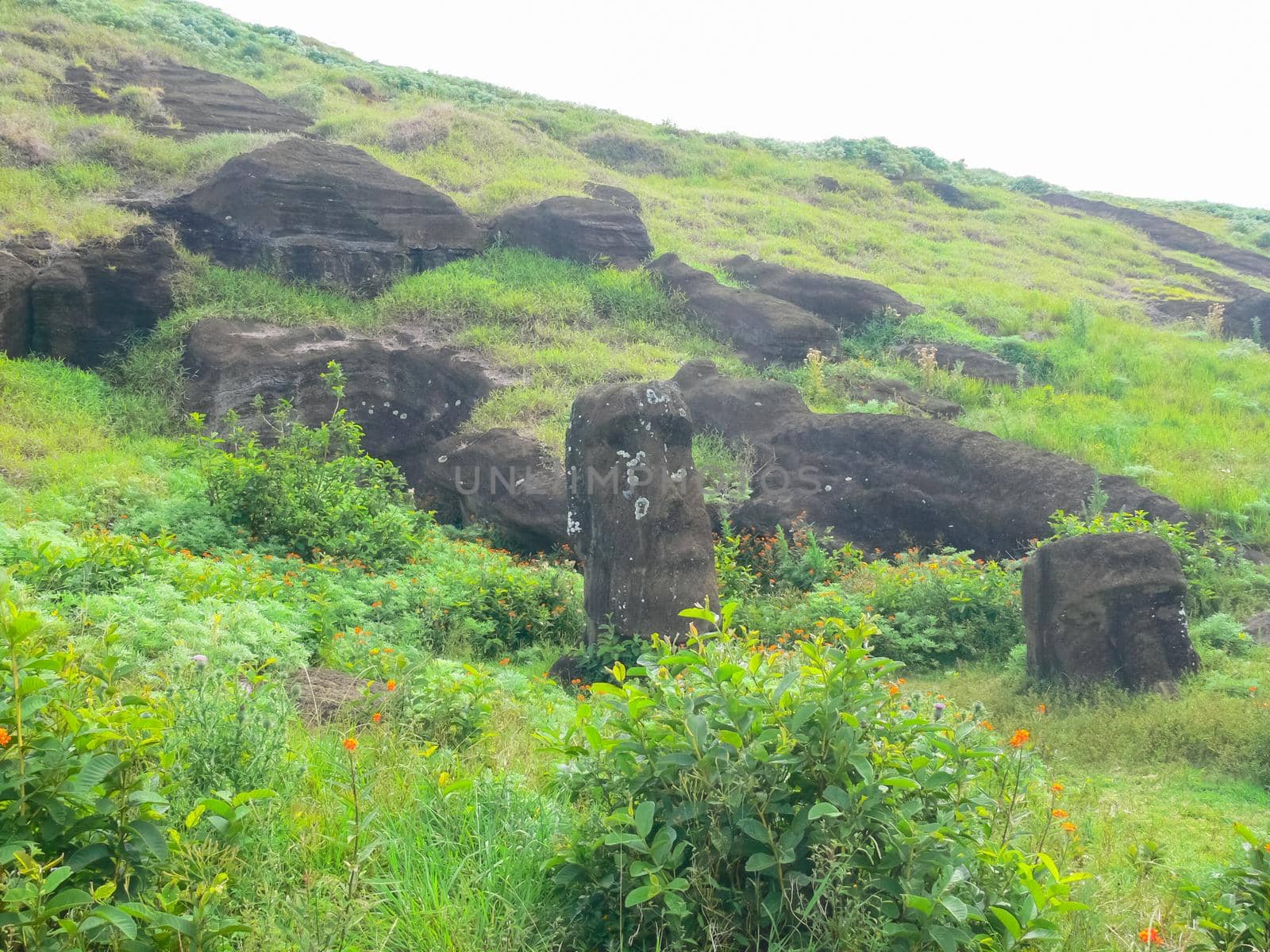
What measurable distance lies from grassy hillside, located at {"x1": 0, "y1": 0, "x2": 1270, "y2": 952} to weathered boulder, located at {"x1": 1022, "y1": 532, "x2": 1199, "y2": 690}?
261 mm

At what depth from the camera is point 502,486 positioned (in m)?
12.3

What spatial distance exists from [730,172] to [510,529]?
2303 cm

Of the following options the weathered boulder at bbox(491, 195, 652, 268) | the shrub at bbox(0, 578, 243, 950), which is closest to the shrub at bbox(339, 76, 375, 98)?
the weathered boulder at bbox(491, 195, 652, 268)

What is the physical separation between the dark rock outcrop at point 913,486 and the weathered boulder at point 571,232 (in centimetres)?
805

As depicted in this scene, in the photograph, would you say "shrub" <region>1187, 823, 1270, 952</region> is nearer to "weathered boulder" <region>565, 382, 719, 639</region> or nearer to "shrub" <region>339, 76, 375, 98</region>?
"weathered boulder" <region>565, 382, 719, 639</region>

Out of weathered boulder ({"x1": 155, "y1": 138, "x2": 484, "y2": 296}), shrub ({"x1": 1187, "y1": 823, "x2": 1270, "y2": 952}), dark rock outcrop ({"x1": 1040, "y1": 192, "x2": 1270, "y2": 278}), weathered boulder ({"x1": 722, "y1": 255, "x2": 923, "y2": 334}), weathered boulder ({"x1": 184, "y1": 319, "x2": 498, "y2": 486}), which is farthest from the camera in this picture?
dark rock outcrop ({"x1": 1040, "y1": 192, "x2": 1270, "y2": 278})

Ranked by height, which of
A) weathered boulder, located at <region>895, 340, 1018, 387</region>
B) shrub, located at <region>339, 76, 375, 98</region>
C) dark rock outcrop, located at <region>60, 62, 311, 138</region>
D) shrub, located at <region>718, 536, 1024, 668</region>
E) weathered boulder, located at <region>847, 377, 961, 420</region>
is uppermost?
shrub, located at <region>339, 76, 375, 98</region>

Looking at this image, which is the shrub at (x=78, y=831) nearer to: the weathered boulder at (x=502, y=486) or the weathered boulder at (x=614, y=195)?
the weathered boulder at (x=502, y=486)

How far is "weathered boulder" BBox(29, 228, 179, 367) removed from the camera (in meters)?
14.0

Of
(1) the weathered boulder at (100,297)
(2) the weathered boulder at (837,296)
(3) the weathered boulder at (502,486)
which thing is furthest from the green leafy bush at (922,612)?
(1) the weathered boulder at (100,297)

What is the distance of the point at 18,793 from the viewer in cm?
225

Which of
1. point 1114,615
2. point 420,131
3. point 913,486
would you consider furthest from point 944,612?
point 420,131

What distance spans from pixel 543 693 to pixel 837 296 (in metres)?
15.3

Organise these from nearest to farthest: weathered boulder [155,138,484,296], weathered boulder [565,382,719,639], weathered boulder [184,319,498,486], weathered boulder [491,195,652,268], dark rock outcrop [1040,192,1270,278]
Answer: weathered boulder [565,382,719,639] < weathered boulder [184,319,498,486] < weathered boulder [155,138,484,296] < weathered boulder [491,195,652,268] < dark rock outcrop [1040,192,1270,278]
